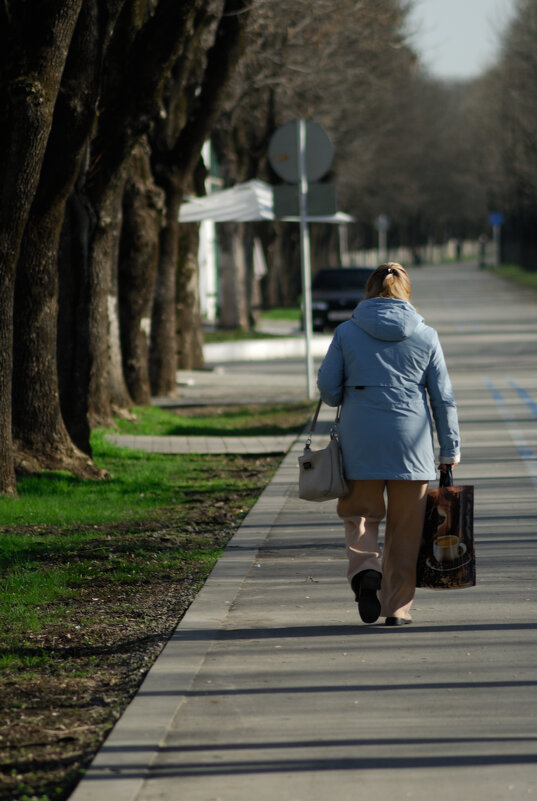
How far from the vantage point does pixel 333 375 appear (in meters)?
6.23

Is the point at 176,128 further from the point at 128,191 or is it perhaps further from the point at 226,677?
the point at 226,677

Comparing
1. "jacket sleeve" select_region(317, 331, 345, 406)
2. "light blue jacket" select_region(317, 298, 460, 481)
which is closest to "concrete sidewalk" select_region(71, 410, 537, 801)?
"light blue jacket" select_region(317, 298, 460, 481)

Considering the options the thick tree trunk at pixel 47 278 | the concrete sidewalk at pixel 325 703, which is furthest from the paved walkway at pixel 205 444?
the concrete sidewalk at pixel 325 703

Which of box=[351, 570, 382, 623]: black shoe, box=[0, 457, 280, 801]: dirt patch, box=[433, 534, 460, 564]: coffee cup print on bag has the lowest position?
box=[0, 457, 280, 801]: dirt patch

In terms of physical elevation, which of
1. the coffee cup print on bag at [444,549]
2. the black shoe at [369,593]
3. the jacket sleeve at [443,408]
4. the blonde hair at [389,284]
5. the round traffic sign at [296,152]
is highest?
the round traffic sign at [296,152]

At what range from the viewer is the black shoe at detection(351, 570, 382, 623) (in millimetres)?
6227

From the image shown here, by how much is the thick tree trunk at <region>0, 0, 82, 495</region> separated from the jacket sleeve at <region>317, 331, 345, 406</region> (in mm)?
3692

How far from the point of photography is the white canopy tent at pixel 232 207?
69.2ft

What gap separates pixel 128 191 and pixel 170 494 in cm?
619

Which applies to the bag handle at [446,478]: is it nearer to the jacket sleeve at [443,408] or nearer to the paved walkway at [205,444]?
the jacket sleeve at [443,408]

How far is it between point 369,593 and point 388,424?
72 cm

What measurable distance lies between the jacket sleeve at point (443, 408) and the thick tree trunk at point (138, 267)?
10131 millimetres

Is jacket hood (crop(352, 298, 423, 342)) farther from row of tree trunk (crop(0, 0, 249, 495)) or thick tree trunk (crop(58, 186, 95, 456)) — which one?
thick tree trunk (crop(58, 186, 95, 456))

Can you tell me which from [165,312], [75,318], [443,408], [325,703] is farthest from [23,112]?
[165,312]
